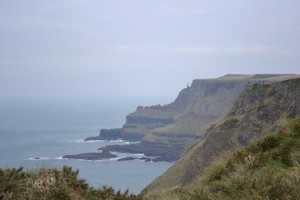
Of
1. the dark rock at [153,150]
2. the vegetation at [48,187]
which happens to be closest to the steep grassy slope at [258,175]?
the vegetation at [48,187]

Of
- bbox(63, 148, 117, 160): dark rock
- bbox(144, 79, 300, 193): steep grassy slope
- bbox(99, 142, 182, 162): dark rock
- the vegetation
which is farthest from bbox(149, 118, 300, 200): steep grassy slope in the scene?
bbox(99, 142, 182, 162): dark rock

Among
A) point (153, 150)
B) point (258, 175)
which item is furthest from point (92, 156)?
point (258, 175)

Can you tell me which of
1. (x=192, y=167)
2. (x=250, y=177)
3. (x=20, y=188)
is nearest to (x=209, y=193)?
(x=250, y=177)

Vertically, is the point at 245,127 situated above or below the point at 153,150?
above

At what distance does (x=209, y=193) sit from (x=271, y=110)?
162 feet

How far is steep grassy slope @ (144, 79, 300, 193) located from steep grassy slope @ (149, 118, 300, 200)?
39480mm

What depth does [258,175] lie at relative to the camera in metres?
7.10

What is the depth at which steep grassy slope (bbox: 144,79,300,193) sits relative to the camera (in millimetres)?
51519

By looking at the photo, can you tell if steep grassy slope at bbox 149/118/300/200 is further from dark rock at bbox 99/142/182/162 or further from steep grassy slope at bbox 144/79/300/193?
dark rock at bbox 99/142/182/162

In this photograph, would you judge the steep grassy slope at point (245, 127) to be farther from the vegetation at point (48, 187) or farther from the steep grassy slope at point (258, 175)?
the vegetation at point (48, 187)

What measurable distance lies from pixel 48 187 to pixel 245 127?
50646 millimetres

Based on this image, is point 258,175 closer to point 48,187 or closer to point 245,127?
point 48,187

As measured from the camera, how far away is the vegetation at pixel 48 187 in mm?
6484

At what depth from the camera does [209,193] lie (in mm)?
6820
